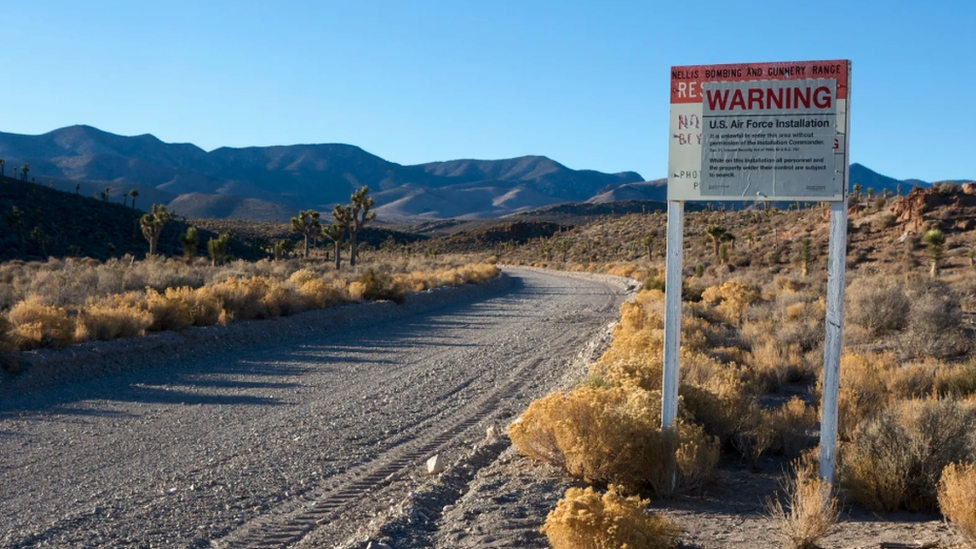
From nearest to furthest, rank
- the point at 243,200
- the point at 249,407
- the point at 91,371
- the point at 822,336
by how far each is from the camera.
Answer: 1. the point at 249,407
2. the point at 91,371
3. the point at 822,336
4. the point at 243,200

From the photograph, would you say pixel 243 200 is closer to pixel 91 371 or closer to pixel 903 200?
pixel 903 200

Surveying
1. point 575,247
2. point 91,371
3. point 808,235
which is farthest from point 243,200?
point 91,371

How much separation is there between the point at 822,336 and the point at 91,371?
1311 cm

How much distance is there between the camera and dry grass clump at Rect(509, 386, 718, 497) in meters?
6.18

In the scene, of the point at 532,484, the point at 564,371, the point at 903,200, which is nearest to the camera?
the point at 532,484

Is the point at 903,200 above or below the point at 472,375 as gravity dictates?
above

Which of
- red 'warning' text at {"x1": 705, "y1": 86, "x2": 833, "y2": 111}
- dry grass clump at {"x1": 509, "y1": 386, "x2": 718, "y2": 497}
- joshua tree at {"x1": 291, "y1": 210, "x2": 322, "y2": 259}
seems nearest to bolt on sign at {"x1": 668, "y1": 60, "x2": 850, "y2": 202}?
red 'warning' text at {"x1": 705, "y1": 86, "x2": 833, "y2": 111}

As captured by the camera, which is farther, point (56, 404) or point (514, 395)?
point (514, 395)

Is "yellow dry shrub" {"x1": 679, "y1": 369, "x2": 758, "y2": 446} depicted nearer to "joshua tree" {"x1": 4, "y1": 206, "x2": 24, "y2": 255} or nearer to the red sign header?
the red sign header

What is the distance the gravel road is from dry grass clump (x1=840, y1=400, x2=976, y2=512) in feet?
Result: 12.6

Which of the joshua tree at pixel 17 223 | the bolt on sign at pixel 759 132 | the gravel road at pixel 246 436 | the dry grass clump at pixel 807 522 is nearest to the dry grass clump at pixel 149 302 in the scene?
the gravel road at pixel 246 436

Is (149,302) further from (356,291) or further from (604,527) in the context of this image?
(604,527)

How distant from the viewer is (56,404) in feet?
32.8

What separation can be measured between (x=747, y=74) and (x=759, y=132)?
1.68 ft
